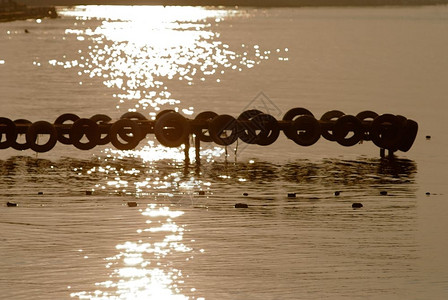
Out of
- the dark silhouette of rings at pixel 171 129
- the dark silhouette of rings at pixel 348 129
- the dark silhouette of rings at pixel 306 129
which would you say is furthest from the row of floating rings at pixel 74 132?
the dark silhouette of rings at pixel 348 129

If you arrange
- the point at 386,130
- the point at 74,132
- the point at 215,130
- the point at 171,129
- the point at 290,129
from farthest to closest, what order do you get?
the point at 386,130 → the point at 290,129 → the point at 74,132 → the point at 171,129 → the point at 215,130

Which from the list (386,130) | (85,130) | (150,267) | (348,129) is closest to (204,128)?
(85,130)

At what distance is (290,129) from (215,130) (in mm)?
2426

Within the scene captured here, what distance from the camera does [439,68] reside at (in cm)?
9431

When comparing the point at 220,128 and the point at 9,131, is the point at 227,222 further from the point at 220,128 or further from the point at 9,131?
the point at 9,131

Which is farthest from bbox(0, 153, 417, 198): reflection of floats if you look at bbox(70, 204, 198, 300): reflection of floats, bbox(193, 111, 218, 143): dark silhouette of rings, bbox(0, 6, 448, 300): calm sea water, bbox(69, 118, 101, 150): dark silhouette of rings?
bbox(70, 204, 198, 300): reflection of floats

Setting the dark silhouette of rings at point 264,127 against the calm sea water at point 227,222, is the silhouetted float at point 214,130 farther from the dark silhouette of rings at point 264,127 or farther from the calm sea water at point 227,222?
the calm sea water at point 227,222

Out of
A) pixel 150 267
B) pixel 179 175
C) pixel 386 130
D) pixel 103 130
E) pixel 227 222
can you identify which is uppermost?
Result: pixel 103 130

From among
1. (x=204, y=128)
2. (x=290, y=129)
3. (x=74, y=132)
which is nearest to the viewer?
(x=74, y=132)

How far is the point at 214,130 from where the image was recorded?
102ft

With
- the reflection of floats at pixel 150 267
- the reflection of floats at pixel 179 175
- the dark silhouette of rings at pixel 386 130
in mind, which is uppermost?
the dark silhouette of rings at pixel 386 130

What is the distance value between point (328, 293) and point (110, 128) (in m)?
15.4

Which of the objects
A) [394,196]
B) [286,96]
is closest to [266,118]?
[394,196]

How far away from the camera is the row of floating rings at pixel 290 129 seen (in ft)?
102
